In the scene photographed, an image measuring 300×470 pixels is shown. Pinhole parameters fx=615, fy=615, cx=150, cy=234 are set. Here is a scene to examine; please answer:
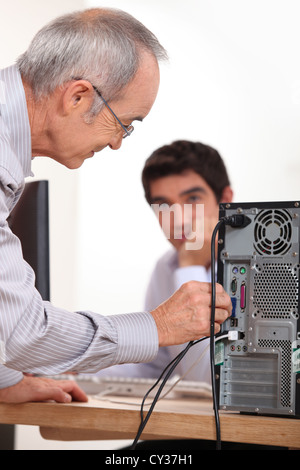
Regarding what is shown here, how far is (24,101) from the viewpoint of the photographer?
47.3 inches

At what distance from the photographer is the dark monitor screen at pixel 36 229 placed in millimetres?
1367

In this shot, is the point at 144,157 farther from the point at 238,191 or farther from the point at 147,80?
the point at 147,80

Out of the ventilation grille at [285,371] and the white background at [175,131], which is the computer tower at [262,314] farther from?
the white background at [175,131]

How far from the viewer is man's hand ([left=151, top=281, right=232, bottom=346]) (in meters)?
1.05

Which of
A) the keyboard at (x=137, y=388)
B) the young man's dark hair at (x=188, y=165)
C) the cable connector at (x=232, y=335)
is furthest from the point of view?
the young man's dark hair at (x=188, y=165)

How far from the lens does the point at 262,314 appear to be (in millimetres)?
1063

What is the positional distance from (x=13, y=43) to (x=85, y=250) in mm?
1113

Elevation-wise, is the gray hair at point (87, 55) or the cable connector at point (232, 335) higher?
the gray hair at point (87, 55)

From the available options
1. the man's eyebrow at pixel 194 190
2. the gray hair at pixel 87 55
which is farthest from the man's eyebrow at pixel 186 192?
the gray hair at pixel 87 55

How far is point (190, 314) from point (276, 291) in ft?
0.50

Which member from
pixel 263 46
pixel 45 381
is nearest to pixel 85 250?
pixel 263 46

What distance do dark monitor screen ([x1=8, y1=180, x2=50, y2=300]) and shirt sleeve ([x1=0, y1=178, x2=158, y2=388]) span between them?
1.00 ft

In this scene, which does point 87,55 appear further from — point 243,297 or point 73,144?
point 243,297

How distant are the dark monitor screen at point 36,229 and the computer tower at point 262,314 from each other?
1.49 feet
